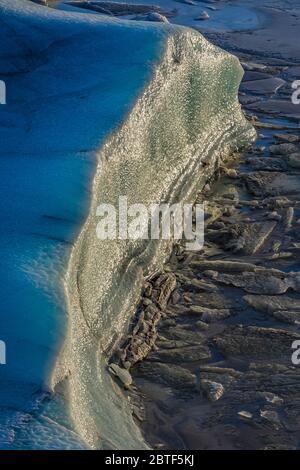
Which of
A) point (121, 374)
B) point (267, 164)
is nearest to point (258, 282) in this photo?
point (121, 374)

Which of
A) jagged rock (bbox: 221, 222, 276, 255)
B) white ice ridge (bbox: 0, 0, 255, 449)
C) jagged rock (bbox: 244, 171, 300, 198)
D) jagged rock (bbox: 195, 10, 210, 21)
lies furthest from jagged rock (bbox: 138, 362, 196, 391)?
jagged rock (bbox: 195, 10, 210, 21)

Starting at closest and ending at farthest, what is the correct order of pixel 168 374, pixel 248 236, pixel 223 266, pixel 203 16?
pixel 168 374
pixel 223 266
pixel 248 236
pixel 203 16

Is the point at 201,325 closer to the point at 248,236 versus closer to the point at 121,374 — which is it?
the point at 121,374

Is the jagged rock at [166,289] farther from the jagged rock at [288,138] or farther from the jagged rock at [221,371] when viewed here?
the jagged rock at [288,138]

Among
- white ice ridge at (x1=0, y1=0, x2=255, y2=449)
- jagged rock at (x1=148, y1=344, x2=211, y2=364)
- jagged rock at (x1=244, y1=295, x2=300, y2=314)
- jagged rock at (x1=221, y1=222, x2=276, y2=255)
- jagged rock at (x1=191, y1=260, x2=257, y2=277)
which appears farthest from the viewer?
jagged rock at (x1=221, y1=222, x2=276, y2=255)

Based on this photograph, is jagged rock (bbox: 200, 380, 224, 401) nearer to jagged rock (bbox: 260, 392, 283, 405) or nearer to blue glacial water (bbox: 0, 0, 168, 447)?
jagged rock (bbox: 260, 392, 283, 405)

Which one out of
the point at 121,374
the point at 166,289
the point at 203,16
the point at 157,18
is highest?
the point at 203,16

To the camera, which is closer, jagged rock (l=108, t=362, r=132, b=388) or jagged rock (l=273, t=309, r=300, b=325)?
jagged rock (l=108, t=362, r=132, b=388)

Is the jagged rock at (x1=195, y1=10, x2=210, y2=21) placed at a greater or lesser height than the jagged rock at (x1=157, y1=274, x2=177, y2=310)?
greater
